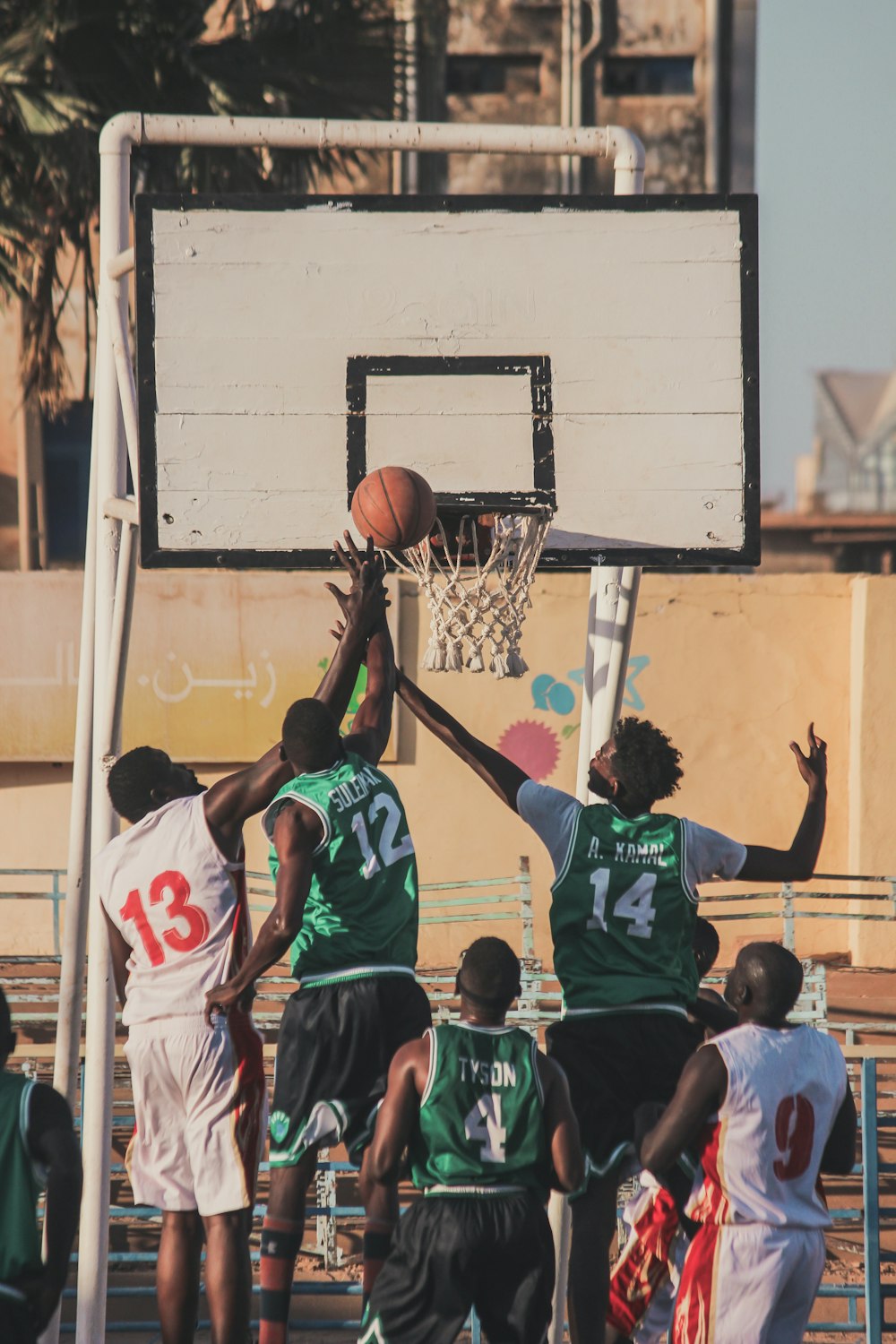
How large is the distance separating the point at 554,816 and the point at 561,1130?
1086 millimetres

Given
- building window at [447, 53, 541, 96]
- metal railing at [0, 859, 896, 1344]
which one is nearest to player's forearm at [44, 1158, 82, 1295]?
metal railing at [0, 859, 896, 1344]

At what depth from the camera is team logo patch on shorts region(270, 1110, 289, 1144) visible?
4902mm

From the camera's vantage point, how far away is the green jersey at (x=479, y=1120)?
4.19 metres

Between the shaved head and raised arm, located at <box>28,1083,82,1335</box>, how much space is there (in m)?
1.81

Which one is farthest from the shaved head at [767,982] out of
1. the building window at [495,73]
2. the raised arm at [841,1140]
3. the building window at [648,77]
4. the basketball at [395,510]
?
the building window at [648,77]

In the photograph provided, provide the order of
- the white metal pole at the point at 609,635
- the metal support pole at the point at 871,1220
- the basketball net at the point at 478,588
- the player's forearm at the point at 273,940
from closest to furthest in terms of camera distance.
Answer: the player's forearm at the point at 273,940
the metal support pole at the point at 871,1220
the basketball net at the point at 478,588
the white metal pole at the point at 609,635

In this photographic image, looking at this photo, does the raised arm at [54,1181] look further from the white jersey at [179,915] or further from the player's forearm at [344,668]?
the player's forearm at [344,668]

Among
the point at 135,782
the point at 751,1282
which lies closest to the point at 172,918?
the point at 135,782

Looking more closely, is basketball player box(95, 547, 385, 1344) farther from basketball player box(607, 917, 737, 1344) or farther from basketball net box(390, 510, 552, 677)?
basketball player box(607, 917, 737, 1344)

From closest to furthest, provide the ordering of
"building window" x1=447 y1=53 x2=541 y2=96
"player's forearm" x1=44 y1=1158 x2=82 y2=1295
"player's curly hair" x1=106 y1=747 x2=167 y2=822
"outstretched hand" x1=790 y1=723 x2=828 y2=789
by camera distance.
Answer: "player's forearm" x1=44 y1=1158 x2=82 y2=1295 < "player's curly hair" x1=106 y1=747 x2=167 y2=822 < "outstretched hand" x1=790 y1=723 x2=828 y2=789 < "building window" x1=447 y1=53 x2=541 y2=96

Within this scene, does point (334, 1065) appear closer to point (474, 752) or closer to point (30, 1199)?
point (474, 752)

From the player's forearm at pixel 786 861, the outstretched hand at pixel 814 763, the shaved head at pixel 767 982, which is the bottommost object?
the shaved head at pixel 767 982

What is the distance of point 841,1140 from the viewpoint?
4352 millimetres

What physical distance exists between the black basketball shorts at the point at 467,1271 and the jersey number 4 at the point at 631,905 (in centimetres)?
98
